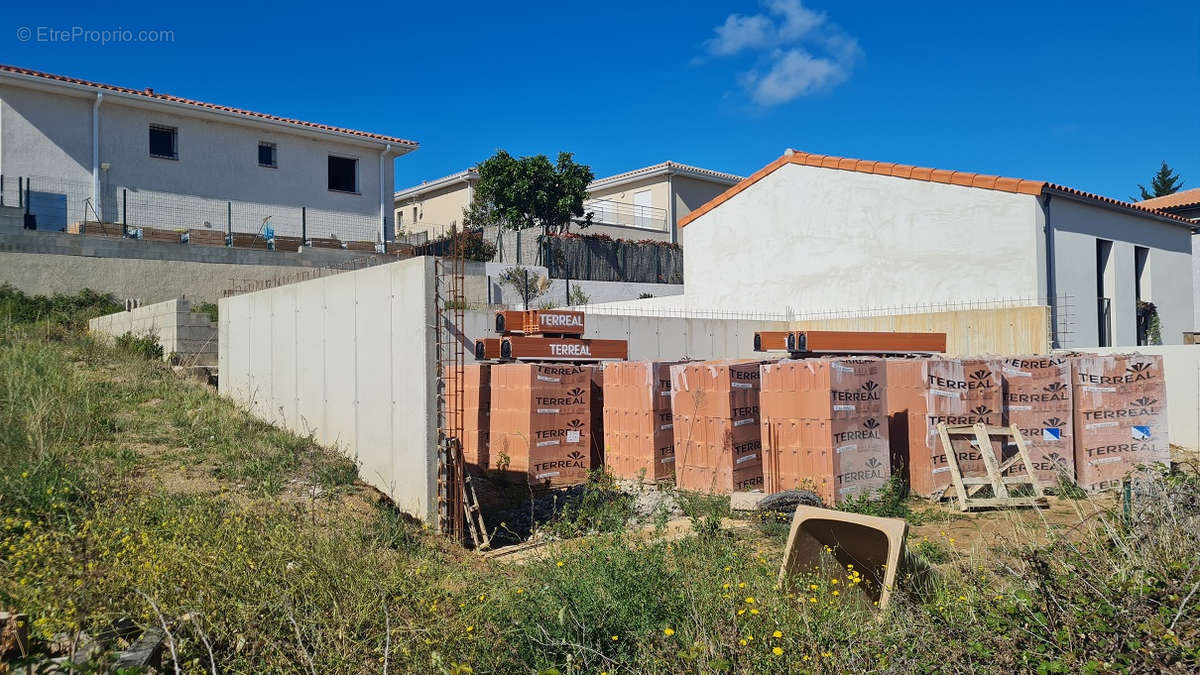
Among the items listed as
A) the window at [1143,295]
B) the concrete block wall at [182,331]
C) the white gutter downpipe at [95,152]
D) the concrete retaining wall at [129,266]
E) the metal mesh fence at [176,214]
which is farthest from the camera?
the white gutter downpipe at [95,152]

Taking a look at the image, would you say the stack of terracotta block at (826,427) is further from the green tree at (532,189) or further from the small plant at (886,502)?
the green tree at (532,189)

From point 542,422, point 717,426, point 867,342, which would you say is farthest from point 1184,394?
point 542,422

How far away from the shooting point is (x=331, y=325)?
931 cm

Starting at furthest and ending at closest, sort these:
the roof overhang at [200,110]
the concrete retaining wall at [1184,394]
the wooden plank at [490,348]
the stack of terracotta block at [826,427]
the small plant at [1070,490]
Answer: the roof overhang at [200,110] → the concrete retaining wall at [1184,394] → the wooden plank at [490,348] → the small plant at [1070,490] → the stack of terracotta block at [826,427]

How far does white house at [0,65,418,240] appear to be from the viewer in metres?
20.3

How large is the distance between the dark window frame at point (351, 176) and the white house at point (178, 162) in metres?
0.03

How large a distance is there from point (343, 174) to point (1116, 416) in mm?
22594

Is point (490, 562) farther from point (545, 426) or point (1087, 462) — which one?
point (1087, 462)

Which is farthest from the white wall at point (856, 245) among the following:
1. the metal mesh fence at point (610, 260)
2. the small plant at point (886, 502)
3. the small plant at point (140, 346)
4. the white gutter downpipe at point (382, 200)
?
Result: the small plant at point (140, 346)

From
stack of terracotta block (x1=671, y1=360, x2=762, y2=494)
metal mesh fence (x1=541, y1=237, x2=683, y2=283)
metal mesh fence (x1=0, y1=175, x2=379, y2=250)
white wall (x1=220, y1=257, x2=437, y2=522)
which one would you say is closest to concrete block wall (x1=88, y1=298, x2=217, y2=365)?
white wall (x1=220, y1=257, x2=437, y2=522)

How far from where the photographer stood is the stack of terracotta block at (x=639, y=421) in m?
10.9

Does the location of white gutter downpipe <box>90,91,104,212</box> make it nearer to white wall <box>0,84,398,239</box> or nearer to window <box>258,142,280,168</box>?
white wall <box>0,84,398,239</box>

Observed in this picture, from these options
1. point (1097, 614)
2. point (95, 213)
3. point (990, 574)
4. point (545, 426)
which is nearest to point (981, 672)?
point (1097, 614)

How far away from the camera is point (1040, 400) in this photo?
10.5m
